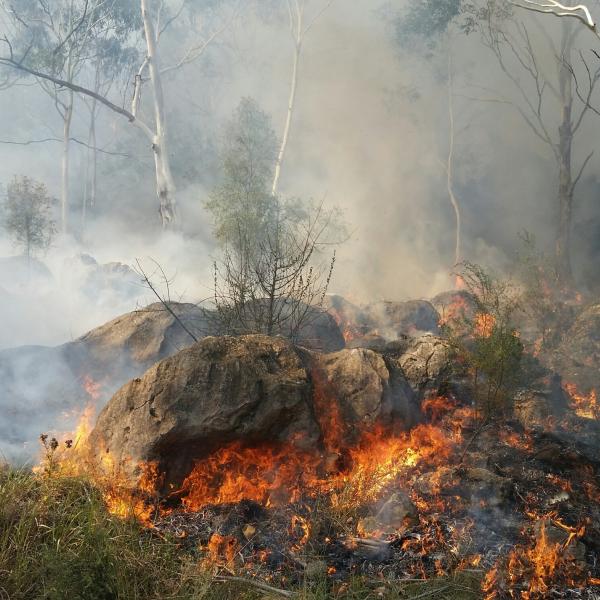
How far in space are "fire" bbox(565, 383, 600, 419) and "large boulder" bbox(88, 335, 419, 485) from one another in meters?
3.67

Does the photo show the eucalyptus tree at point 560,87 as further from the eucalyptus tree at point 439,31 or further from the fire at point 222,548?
the fire at point 222,548

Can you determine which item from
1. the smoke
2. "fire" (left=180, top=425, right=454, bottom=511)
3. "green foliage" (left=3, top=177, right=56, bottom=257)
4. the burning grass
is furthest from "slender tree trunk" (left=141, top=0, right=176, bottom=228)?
"fire" (left=180, top=425, right=454, bottom=511)

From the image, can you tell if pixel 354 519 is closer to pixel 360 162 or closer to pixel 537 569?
pixel 537 569

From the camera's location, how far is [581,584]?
340 centimetres

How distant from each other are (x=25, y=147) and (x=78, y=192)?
229 inches

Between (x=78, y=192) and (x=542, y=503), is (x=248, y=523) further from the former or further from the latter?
(x=78, y=192)

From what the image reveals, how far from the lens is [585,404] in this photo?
298 inches

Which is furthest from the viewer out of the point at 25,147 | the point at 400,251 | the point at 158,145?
the point at 25,147

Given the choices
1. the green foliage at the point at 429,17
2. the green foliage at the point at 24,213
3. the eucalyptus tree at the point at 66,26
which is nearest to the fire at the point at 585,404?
the green foliage at the point at 429,17

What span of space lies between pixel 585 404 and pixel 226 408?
219 inches

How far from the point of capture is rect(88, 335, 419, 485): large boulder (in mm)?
4211

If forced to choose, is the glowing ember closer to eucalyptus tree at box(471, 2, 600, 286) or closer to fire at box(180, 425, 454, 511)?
fire at box(180, 425, 454, 511)

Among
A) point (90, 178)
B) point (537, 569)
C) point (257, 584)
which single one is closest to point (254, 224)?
point (257, 584)

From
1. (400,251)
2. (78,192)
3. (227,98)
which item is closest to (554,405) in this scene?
(400,251)
